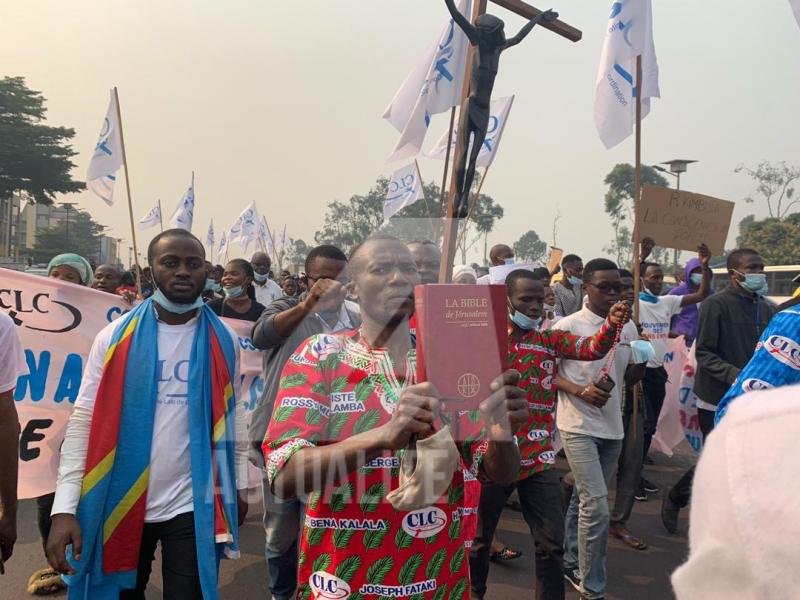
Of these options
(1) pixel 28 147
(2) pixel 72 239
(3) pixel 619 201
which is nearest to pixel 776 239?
(3) pixel 619 201

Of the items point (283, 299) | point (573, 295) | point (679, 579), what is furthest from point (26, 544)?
point (573, 295)

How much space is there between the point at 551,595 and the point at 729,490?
2951mm

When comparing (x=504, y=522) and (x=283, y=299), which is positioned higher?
(x=283, y=299)

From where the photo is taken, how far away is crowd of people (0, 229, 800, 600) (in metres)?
1.37

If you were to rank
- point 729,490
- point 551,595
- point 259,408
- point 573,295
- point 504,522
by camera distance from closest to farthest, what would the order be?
point 729,490 → point 551,595 → point 259,408 → point 504,522 → point 573,295

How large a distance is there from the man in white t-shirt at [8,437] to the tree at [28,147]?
43293mm

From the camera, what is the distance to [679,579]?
0.60 meters

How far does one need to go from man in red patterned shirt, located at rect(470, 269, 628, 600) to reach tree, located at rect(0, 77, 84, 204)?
43351mm

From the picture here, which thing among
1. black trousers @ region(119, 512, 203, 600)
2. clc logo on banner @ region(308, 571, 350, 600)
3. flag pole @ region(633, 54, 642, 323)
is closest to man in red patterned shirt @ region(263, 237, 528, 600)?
clc logo on banner @ region(308, 571, 350, 600)

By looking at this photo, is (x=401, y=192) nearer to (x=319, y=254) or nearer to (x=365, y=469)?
(x=319, y=254)

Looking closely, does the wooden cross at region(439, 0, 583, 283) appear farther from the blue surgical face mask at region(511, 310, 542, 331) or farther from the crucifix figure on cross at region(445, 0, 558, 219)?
the blue surgical face mask at region(511, 310, 542, 331)

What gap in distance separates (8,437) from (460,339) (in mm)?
2056

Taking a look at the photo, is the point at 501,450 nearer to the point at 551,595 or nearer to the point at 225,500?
the point at 225,500

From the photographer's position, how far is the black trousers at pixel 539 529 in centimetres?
318
